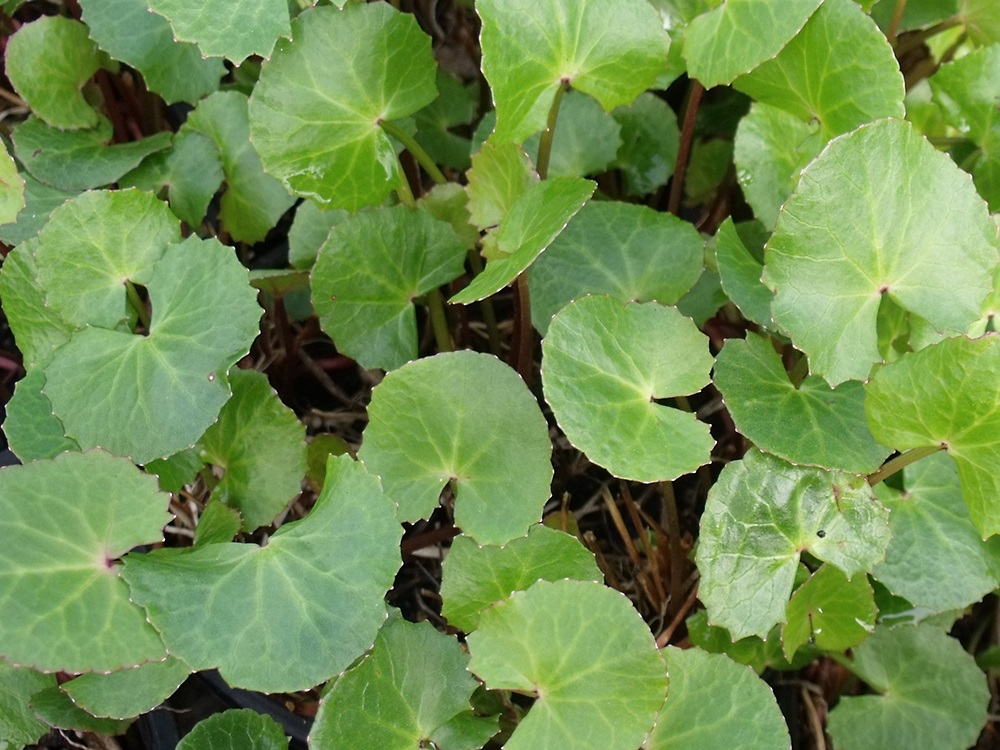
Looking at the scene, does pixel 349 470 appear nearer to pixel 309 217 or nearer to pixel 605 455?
pixel 605 455

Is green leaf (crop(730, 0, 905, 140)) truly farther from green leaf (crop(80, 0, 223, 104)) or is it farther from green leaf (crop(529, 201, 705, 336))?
green leaf (crop(80, 0, 223, 104))

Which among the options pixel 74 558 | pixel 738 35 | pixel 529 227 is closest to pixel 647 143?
pixel 738 35

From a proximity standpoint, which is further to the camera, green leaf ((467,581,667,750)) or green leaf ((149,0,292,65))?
green leaf ((149,0,292,65))

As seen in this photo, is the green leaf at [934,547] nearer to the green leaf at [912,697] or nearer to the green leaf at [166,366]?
the green leaf at [912,697]

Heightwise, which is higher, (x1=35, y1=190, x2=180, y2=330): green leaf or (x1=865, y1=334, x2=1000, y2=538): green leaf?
(x1=35, y1=190, x2=180, y2=330): green leaf

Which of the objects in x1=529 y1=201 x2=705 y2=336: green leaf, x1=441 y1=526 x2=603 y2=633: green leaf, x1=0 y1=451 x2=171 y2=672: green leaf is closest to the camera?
→ x1=0 y1=451 x2=171 y2=672: green leaf

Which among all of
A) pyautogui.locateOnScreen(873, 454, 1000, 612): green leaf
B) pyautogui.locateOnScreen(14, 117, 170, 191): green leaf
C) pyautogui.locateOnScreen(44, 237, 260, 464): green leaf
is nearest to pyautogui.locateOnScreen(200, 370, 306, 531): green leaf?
pyautogui.locateOnScreen(44, 237, 260, 464): green leaf

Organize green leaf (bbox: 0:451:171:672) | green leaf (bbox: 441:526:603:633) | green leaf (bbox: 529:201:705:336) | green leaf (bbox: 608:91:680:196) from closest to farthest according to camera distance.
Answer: green leaf (bbox: 0:451:171:672) < green leaf (bbox: 441:526:603:633) < green leaf (bbox: 529:201:705:336) < green leaf (bbox: 608:91:680:196)
